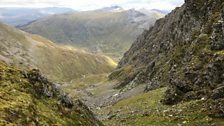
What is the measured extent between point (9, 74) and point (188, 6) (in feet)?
232

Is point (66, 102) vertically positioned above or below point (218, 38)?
below

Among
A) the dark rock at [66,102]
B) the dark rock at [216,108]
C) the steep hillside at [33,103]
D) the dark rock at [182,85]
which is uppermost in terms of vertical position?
the steep hillside at [33,103]

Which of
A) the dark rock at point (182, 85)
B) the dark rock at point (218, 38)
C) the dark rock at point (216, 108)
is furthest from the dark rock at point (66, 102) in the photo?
the dark rock at point (218, 38)

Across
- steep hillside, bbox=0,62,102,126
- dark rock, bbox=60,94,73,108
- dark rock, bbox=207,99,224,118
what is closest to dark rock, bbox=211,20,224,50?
dark rock, bbox=207,99,224,118

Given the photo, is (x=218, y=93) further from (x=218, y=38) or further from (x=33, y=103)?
(x=33, y=103)

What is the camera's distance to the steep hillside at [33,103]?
37719mm

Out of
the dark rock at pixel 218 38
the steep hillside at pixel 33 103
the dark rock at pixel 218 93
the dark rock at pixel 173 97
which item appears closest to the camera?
the steep hillside at pixel 33 103

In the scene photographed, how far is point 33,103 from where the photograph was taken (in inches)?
1661

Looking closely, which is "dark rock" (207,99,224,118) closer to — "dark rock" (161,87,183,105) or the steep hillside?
the steep hillside

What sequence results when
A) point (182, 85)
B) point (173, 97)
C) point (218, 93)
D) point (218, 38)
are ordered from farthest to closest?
point (182, 85) < point (218, 38) < point (173, 97) < point (218, 93)

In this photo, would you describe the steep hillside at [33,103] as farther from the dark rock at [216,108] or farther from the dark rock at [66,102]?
the dark rock at [216,108]

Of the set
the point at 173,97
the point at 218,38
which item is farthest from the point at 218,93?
the point at 218,38

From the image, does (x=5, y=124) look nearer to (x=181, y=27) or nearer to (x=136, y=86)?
(x=181, y=27)

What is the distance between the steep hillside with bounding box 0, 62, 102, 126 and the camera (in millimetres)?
37719
